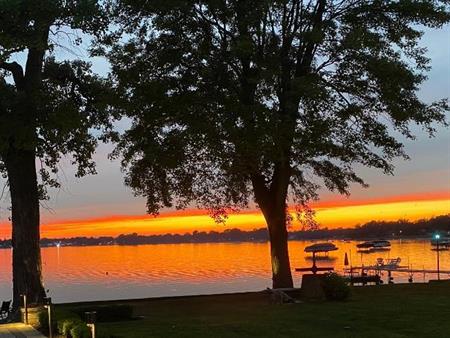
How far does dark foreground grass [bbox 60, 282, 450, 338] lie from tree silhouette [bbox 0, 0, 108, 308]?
15.4 feet

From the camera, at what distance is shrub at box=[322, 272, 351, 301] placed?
19.7 metres

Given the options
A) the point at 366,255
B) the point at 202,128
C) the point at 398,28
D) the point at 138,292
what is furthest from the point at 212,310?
the point at 366,255

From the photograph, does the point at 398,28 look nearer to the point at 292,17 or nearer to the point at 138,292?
the point at 292,17

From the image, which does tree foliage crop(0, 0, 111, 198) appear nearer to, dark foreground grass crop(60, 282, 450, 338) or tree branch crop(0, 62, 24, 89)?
tree branch crop(0, 62, 24, 89)

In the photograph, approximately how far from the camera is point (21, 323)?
62.8 ft

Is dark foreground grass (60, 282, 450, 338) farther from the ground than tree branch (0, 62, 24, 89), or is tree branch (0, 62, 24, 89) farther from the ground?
tree branch (0, 62, 24, 89)

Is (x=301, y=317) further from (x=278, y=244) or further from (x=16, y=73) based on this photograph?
(x=16, y=73)

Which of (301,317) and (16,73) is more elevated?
(16,73)

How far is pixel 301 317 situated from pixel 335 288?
4.35m

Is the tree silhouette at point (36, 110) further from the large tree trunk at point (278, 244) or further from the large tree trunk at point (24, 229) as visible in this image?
the large tree trunk at point (278, 244)

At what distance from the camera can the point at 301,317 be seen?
15672mm

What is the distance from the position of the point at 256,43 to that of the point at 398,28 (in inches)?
210

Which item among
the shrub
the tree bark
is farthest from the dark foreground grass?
the tree bark

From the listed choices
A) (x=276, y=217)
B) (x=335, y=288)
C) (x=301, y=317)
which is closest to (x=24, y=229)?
(x=276, y=217)
